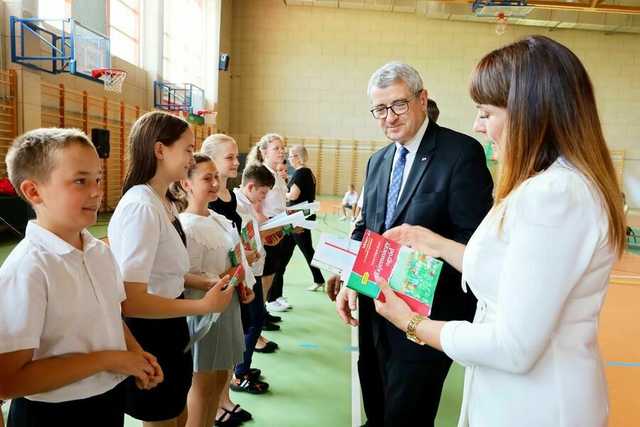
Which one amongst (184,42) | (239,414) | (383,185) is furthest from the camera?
(184,42)

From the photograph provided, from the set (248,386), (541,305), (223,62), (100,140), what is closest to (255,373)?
(248,386)

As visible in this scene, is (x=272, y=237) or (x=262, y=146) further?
(x=262, y=146)

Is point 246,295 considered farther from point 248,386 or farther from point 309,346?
point 309,346

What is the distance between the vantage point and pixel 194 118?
14.2 metres

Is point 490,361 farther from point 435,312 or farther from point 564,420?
point 435,312

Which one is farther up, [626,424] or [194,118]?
[194,118]

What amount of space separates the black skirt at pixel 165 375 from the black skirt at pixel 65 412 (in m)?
0.37

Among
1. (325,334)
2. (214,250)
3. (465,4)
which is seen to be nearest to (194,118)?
(465,4)

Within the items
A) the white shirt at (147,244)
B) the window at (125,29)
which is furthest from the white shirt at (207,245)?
the window at (125,29)

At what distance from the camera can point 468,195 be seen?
189cm

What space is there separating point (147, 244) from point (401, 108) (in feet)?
3.90

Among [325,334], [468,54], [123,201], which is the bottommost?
[325,334]

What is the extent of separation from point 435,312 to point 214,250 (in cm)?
111

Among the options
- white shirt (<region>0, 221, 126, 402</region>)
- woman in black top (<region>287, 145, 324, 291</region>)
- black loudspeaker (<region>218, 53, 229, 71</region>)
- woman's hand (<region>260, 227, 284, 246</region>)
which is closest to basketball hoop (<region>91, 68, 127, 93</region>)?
woman in black top (<region>287, 145, 324, 291</region>)
